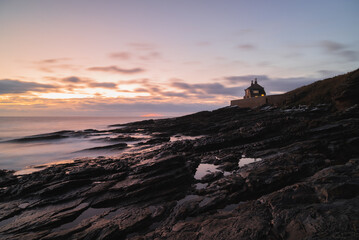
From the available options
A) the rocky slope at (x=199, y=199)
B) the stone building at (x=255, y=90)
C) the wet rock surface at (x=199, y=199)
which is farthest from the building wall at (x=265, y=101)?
the wet rock surface at (x=199, y=199)

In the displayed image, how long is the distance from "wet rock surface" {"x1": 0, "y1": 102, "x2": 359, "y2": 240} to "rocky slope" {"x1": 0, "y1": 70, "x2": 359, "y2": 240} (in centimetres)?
3

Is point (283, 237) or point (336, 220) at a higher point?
point (336, 220)

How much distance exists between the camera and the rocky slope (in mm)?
5918

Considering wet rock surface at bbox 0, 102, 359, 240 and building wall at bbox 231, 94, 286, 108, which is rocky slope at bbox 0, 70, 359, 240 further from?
building wall at bbox 231, 94, 286, 108

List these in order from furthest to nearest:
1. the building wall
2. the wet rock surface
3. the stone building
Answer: the stone building → the building wall → the wet rock surface

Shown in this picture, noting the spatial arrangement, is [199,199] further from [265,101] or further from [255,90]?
[255,90]

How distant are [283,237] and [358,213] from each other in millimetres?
2277

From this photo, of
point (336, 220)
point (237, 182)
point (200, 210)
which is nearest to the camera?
point (336, 220)

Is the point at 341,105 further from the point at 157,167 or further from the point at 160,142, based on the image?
the point at 157,167

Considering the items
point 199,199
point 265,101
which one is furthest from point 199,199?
point 265,101

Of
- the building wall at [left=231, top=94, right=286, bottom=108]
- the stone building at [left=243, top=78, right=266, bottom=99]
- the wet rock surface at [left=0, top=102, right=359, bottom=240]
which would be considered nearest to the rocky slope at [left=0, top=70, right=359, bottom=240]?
the wet rock surface at [left=0, top=102, right=359, bottom=240]

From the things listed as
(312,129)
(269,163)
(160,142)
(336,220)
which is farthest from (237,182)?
(160,142)

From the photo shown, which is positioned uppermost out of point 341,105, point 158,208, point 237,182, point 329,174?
point 341,105

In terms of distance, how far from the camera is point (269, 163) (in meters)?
11.8
